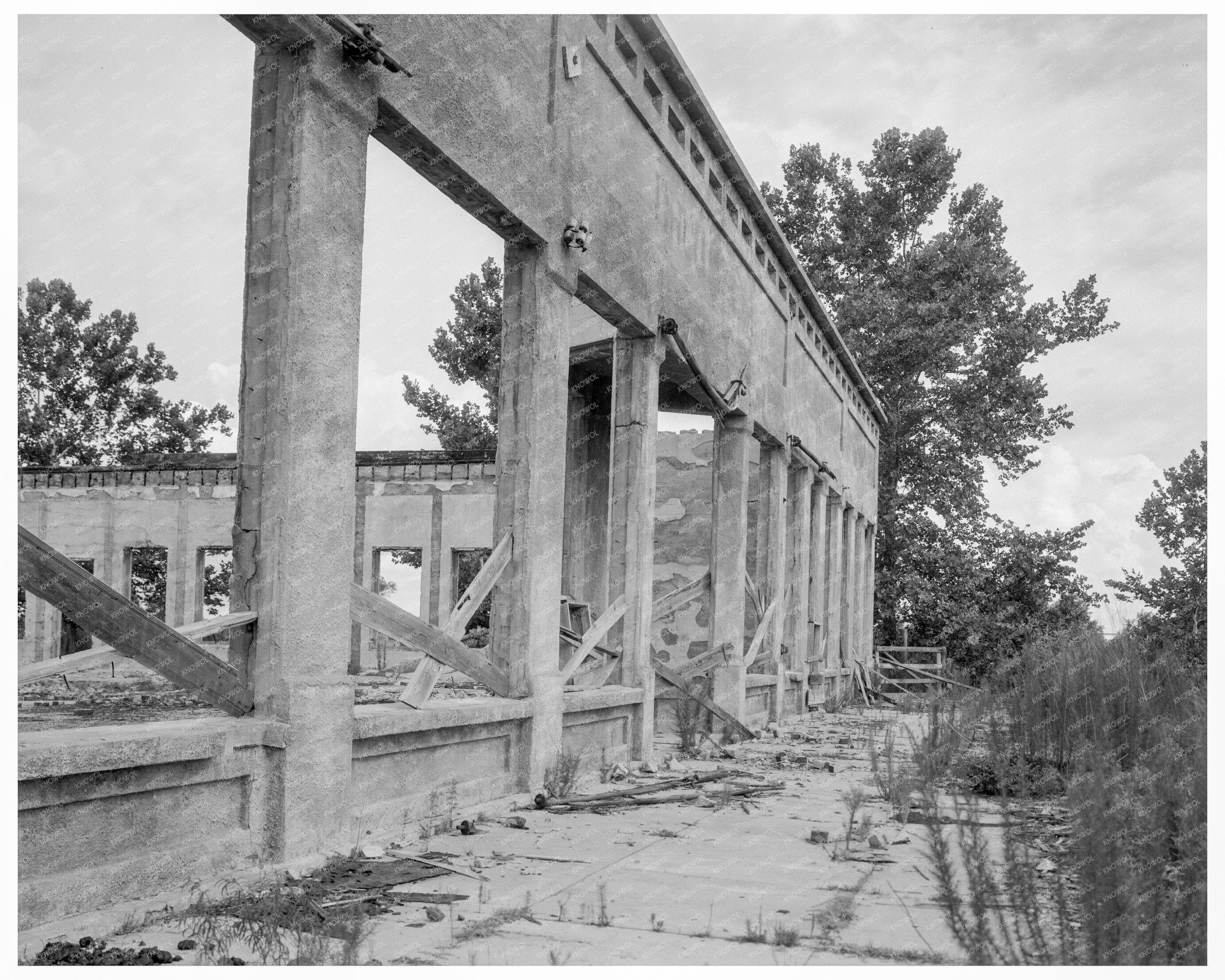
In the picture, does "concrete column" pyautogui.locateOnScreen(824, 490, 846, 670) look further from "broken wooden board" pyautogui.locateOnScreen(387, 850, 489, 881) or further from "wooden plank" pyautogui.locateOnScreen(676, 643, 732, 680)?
"broken wooden board" pyautogui.locateOnScreen(387, 850, 489, 881)

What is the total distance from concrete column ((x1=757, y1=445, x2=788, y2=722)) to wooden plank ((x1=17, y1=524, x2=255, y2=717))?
10.5 metres

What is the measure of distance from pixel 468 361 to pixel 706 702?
1633 cm

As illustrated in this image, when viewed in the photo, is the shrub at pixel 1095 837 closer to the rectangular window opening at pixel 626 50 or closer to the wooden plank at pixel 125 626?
the wooden plank at pixel 125 626

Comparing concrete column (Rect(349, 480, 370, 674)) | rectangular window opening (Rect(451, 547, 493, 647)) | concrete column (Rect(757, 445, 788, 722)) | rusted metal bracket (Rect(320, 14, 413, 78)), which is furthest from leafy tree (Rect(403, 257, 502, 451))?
rusted metal bracket (Rect(320, 14, 413, 78))

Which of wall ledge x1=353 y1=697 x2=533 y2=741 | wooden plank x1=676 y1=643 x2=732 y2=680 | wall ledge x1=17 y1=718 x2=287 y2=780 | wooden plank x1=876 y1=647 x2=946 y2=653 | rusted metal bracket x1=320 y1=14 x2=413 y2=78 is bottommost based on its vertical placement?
wooden plank x1=876 y1=647 x2=946 y2=653

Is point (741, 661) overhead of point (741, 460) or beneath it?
beneath

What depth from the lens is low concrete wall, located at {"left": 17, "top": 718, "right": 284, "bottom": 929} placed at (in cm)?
376

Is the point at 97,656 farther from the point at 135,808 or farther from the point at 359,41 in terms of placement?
the point at 359,41

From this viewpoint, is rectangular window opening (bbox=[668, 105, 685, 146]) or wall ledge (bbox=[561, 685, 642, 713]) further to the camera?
rectangular window opening (bbox=[668, 105, 685, 146])

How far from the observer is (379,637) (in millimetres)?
18719

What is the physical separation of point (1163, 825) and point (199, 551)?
57.8ft
